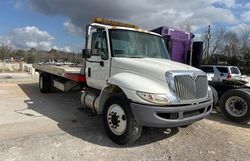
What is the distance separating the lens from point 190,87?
5.06m

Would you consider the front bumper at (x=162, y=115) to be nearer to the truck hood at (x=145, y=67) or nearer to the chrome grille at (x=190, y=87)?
the chrome grille at (x=190, y=87)

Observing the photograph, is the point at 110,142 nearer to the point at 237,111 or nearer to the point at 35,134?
the point at 35,134

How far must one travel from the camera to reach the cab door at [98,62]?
612 cm

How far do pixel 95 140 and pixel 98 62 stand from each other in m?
1.95

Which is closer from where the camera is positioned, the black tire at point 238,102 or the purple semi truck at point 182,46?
the black tire at point 238,102

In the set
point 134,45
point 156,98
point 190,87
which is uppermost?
point 134,45

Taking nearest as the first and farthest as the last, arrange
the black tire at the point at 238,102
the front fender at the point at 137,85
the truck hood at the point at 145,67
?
the front fender at the point at 137,85 → the truck hood at the point at 145,67 → the black tire at the point at 238,102

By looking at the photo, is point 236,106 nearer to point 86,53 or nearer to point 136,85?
point 136,85

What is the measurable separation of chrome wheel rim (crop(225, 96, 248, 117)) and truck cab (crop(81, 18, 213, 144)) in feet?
6.88

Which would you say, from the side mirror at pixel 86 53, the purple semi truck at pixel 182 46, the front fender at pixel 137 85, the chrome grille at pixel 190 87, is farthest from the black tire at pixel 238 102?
the side mirror at pixel 86 53

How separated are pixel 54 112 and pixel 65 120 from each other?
107cm

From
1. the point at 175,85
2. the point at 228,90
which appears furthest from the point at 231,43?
the point at 175,85

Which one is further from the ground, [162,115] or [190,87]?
[190,87]

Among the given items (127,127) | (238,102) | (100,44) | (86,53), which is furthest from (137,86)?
(238,102)
